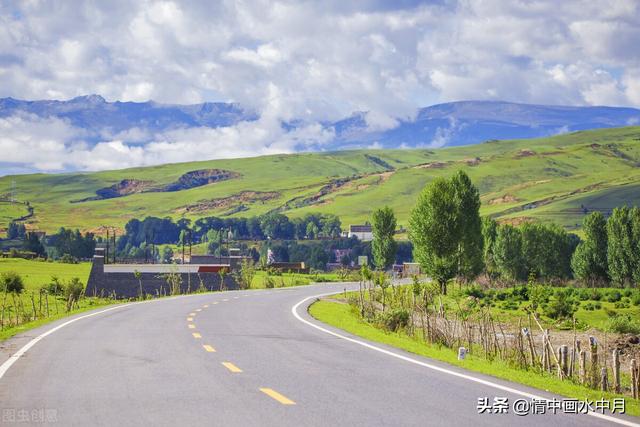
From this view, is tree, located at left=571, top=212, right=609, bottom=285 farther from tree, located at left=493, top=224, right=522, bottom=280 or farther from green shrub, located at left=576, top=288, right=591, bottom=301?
green shrub, located at left=576, top=288, right=591, bottom=301

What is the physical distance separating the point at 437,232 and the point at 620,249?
129ft

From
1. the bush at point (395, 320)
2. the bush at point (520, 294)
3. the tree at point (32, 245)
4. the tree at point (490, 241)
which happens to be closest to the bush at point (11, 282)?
the bush at point (520, 294)

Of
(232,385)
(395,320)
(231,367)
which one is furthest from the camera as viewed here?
(395,320)

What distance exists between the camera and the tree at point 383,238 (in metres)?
117

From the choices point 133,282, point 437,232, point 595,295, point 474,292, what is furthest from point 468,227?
point 133,282

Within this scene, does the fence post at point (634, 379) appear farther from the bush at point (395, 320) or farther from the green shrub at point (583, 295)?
the green shrub at point (583, 295)

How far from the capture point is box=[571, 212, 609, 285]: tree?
111m

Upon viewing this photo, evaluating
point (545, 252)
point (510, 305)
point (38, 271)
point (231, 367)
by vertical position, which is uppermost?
point (38, 271)

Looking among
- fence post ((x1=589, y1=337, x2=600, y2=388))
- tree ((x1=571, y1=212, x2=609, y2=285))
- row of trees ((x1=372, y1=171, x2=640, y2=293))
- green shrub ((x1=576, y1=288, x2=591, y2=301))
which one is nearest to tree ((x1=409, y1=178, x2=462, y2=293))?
row of trees ((x1=372, y1=171, x2=640, y2=293))

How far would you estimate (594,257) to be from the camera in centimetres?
11131

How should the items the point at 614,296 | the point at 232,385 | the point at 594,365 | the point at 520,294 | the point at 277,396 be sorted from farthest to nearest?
1. the point at 614,296
2. the point at 520,294
3. the point at 594,365
4. the point at 232,385
5. the point at 277,396

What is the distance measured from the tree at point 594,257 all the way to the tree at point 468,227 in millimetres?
31676

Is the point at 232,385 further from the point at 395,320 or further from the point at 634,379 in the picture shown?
the point at 395,320

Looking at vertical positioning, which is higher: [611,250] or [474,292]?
→ [611,250]
